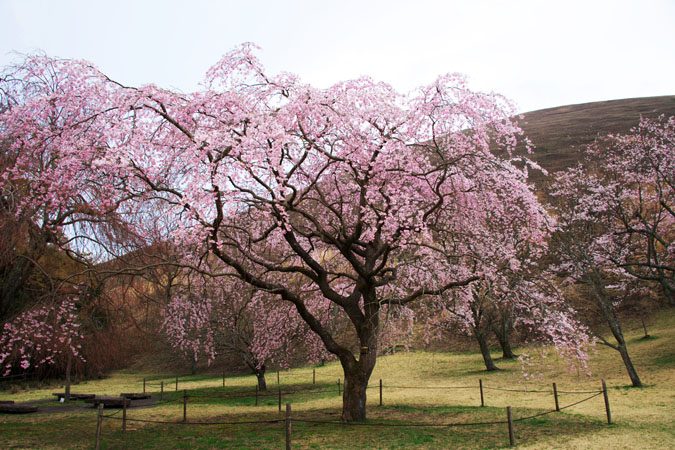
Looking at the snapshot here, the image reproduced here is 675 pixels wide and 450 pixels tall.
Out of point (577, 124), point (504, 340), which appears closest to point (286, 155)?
point (504, 340)

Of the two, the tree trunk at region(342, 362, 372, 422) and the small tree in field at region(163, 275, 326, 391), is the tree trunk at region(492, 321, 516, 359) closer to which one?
the small tree in field at region(163, 275, 326, 391)

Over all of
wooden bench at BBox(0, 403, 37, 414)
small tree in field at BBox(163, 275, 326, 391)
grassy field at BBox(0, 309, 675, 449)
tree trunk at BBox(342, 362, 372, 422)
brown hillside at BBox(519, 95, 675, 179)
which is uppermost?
brown hillside at BBox(519, 95, 675, 179)

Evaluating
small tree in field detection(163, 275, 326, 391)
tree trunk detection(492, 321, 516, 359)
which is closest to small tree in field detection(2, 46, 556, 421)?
small tree in field detection(163, 275, 326, 391)

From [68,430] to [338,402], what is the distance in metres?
9.01

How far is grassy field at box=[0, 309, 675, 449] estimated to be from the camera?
33.0 feet

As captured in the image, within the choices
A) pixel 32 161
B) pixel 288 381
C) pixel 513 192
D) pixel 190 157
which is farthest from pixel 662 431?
pixel 288 381

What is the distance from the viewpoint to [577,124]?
7412 cm

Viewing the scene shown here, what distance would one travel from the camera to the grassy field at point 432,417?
10070mm

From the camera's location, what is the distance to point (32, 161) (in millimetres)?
9945

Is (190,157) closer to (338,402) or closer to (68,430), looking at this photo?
(68,430)

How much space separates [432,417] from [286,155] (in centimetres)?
889

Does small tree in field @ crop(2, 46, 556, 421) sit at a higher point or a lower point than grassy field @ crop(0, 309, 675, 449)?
higher

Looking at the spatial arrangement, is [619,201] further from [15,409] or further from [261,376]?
[15,409]

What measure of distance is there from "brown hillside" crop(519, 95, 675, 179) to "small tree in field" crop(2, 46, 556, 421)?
4209cm
